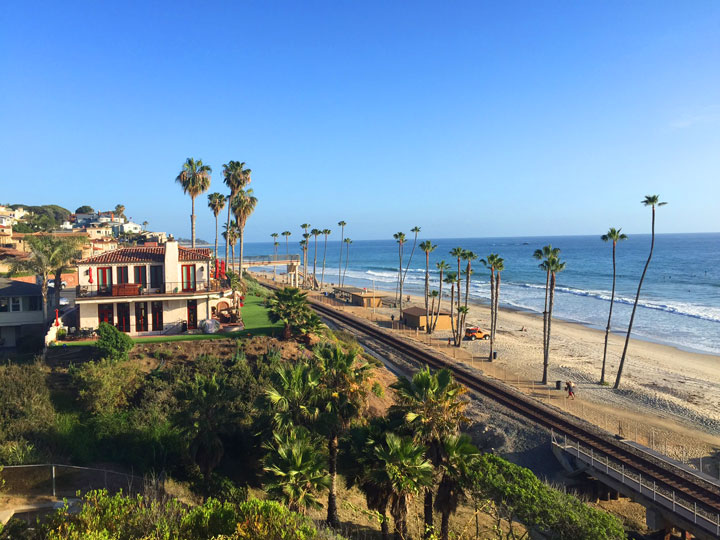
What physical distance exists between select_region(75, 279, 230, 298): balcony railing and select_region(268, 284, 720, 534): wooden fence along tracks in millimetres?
17507

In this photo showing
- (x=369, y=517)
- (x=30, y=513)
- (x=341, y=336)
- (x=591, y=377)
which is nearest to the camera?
(x=30, y=513)

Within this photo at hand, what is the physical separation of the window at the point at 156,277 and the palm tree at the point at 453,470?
79.4ft

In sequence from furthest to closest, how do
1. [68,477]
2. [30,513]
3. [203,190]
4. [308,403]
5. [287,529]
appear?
[203,190] < [308,403] < [68,477] < [30,513] < [287,529]

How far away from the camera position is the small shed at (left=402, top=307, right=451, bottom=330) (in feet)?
164

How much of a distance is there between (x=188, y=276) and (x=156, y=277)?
2069 mm

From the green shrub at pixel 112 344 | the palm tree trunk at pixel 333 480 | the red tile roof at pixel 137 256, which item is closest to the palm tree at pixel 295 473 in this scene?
the palm tree trunk at pixel 333 480

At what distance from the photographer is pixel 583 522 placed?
1270 centimetres

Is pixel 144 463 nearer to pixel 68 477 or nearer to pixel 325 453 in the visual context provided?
pixel 68 477

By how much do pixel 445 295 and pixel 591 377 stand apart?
50650mm

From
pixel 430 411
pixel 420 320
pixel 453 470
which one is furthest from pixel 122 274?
pixel 420 320

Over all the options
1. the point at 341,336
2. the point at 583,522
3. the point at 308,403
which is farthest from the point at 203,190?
the point at 583,522

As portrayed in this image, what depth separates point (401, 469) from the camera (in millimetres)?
12039

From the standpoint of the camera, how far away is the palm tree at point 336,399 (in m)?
14.9

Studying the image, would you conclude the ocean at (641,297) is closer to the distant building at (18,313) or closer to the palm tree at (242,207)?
the palm tree at (242,207)
